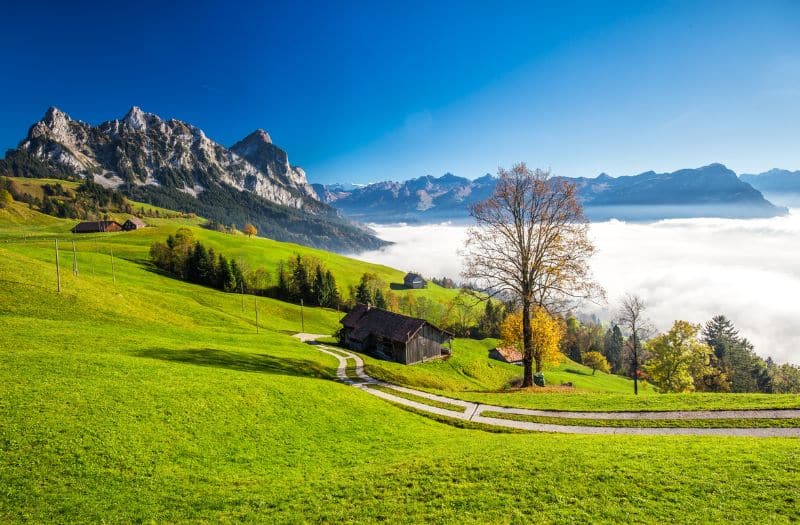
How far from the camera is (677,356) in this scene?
5603cm

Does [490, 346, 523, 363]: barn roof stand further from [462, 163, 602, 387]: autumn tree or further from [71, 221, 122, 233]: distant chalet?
[71, 221, 122, 233]: distant chalet

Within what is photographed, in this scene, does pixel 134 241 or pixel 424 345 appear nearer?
pixel 424 345

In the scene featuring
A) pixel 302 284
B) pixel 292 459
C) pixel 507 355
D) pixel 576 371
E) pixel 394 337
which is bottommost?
pixel 576 371

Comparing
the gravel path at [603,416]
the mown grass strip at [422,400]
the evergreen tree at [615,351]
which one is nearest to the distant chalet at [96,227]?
the mown grass strip at [422,400]

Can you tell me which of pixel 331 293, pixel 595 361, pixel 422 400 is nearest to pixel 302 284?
pixel 331 293

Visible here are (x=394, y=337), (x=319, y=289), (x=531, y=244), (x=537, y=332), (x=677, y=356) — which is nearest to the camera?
(x=531, y=244)

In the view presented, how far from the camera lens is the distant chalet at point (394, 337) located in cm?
6069

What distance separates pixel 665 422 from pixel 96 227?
204 metres

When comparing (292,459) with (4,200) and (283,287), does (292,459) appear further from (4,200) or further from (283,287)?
(4,200)

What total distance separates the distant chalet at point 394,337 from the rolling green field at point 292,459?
33561 millimetres

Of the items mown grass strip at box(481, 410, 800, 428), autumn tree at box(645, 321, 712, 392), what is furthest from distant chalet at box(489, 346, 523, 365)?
mown grass strip at box(481, 410, 800, 428)

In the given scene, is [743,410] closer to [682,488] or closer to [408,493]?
[682,488]

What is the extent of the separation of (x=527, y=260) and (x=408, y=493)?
20.6m

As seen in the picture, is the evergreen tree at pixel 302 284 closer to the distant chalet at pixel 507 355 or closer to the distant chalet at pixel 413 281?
the distant chalet at pixel 507 355
